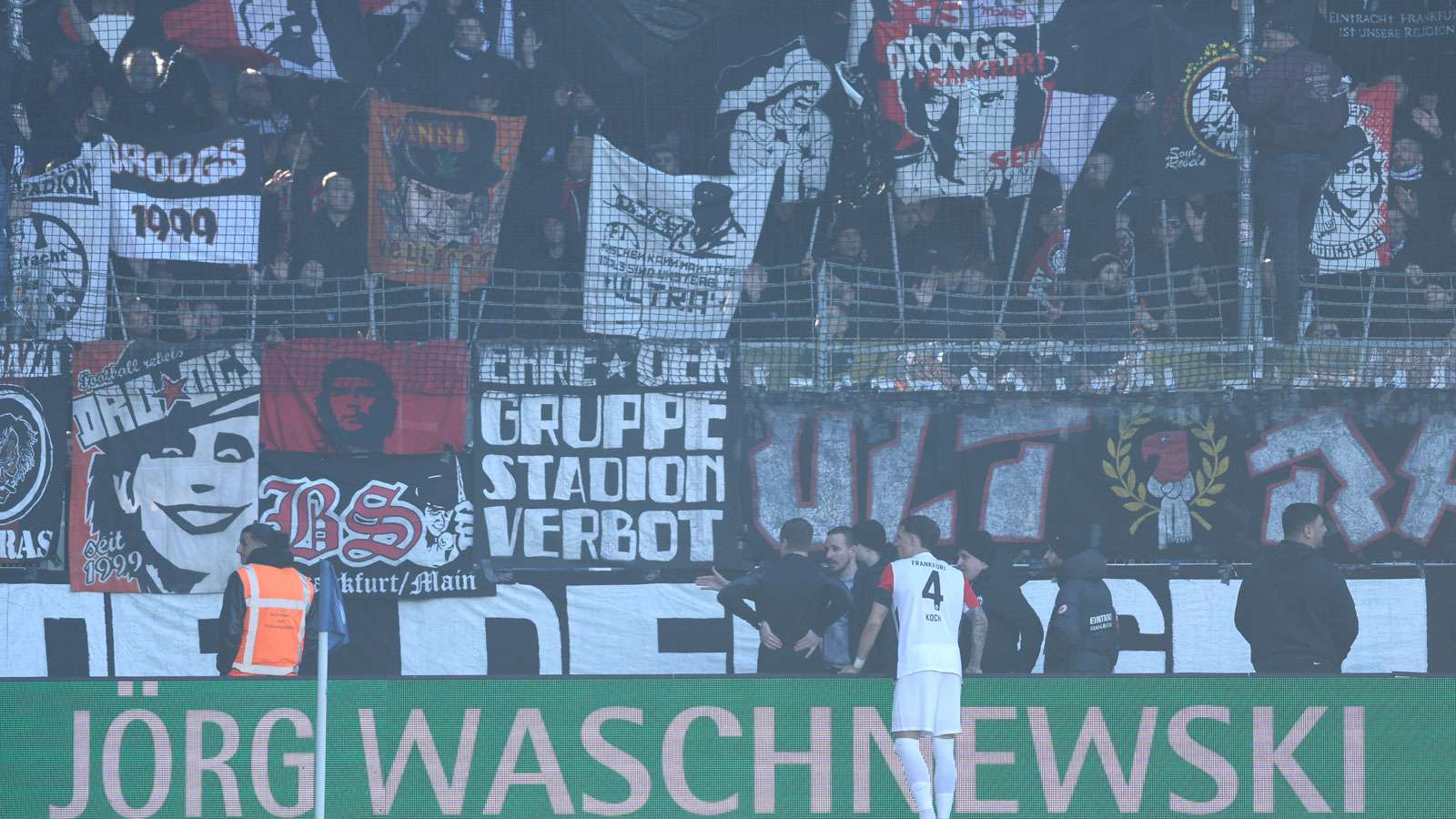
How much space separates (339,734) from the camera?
9898 millimetres

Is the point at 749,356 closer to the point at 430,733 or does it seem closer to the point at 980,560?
the point at 980,560

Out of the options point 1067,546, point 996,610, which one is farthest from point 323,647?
point 1067,546

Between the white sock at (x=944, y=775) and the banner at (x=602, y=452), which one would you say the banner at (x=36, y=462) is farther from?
the white sock at (x=944, y=775)

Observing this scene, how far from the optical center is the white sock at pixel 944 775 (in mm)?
9633

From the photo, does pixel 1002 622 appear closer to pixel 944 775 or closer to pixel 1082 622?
pixel 1082 622

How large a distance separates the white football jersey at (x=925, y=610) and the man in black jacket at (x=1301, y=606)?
6.09 ft

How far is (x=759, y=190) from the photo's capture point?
1367 cm

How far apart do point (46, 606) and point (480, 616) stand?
3294mm

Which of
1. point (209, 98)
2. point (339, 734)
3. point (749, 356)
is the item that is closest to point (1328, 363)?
point (749, 356)

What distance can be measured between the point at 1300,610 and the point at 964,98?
17.0ft

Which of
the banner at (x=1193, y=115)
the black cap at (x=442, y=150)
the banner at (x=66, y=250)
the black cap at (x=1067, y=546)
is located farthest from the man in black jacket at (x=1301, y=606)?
the banner at (x=66, y=250)

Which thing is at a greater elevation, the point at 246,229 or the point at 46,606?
the point at 246,229

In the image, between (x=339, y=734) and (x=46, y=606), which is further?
(x=46, y=606)

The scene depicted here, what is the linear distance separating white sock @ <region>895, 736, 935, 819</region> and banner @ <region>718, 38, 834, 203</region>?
551 cm
